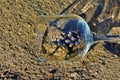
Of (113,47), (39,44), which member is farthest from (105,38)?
(39,44)

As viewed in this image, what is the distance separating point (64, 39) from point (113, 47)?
0.27 metres

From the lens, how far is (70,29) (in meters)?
1.28

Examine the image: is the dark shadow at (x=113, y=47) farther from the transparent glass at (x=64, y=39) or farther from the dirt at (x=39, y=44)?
the transparent glass at (x=64, y=39)

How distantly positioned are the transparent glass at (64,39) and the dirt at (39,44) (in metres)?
0.10

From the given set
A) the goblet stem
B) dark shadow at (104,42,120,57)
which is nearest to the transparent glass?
the goblet stem

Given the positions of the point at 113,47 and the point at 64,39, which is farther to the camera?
the point at 113,47

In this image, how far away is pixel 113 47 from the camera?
4.72ft

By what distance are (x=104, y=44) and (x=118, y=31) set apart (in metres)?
0.09

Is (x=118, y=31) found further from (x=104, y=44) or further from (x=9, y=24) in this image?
(x=9, y=24)

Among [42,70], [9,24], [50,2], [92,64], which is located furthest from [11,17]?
[92,64]

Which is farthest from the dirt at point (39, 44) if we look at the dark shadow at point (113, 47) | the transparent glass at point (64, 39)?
the transparent glass at point (64, 39)

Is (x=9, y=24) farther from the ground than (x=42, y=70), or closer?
farther from the ground

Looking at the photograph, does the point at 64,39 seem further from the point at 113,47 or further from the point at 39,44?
the point at 113,47

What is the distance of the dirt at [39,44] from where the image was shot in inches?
54.6
